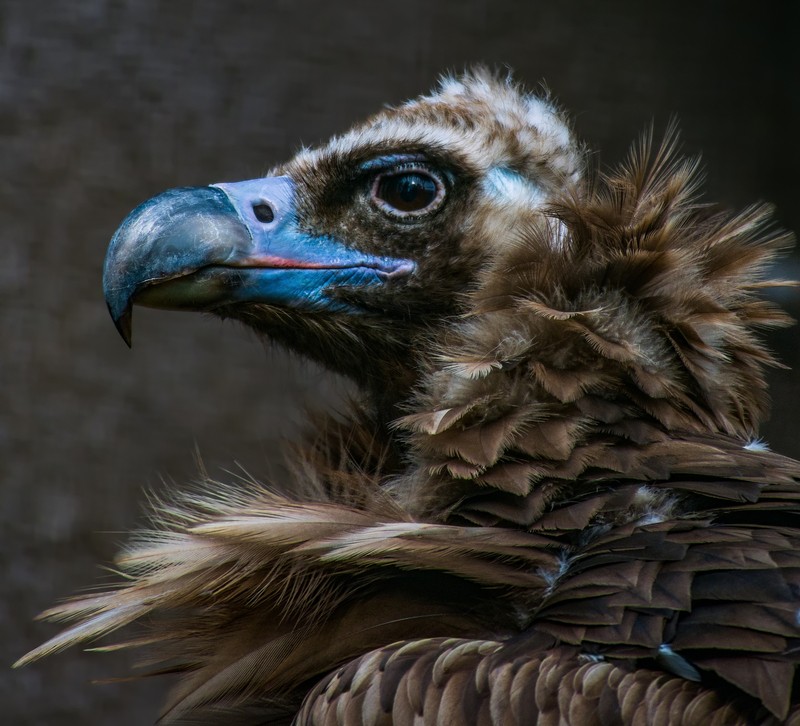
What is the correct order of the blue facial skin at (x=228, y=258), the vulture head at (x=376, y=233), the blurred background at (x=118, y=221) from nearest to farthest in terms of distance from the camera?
the blue facial skin at (x=228, y=258) → the vulture head at (x=376, y=233) → the blurred background at (x=118, y=221)

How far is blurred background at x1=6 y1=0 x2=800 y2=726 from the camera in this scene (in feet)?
9.78

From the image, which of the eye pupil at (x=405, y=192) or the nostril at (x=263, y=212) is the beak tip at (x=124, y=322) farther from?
the eye pupil at (x=405, y=192)

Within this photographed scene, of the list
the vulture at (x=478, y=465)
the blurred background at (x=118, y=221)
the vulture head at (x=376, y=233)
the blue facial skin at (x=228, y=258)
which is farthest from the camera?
the blurred background at (x=118, y=221)

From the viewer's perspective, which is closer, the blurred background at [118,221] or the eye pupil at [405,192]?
the eye pupil at [405,192]

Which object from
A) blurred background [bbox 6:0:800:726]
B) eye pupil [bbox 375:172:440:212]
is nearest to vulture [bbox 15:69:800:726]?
eye pupil [bbox 375:172:440:212]

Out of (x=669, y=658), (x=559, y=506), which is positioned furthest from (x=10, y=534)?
(x=669, y=658)

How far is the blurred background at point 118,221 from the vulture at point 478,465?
1224mm

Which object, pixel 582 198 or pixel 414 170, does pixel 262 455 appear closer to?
pixel 414 170

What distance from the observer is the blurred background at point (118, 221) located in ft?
9.78

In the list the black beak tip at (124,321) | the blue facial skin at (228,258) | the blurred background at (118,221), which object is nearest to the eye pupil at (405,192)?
the blue facial skin at (228,258)

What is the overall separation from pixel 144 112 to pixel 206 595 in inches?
80.4

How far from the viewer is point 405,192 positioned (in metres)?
1.82

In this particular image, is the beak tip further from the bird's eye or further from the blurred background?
the blurred background

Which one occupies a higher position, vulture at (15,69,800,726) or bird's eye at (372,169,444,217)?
bird's eye at (372,169,444,217)
